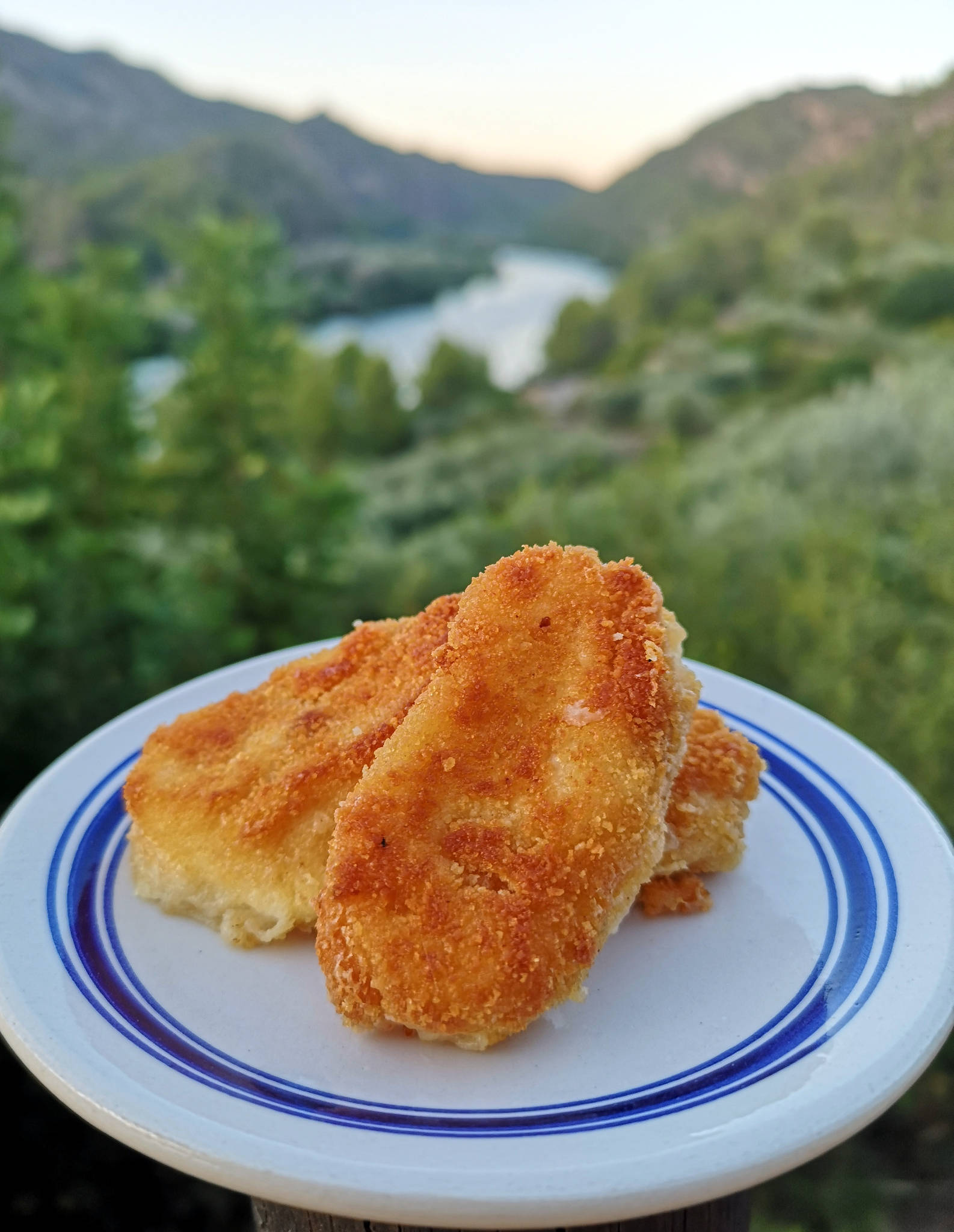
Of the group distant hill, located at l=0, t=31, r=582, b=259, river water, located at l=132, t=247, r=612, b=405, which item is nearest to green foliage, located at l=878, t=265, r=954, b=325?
river water, located at l=132, t=247, r=612, b=405

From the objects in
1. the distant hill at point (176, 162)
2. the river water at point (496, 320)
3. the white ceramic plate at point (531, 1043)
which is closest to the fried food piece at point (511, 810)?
the white ceramic plate at point (531, 1043)

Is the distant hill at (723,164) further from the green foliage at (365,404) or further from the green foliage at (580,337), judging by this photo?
the green foliage at (365,404)

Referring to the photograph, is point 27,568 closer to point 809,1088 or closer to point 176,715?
point 176,715

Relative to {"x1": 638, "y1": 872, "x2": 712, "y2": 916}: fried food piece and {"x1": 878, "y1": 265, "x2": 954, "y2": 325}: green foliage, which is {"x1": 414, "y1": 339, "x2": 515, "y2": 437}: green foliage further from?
{"x1": 638, "y1": 872, "x2": 712, "y2": 916}: fried food piece

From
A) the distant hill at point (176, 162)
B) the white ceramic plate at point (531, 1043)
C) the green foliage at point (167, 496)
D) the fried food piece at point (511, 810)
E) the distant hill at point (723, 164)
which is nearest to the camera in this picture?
the white ceramic plate at point (531, 1043)

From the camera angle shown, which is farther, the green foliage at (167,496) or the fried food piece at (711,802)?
the green foliage at (167,496)
